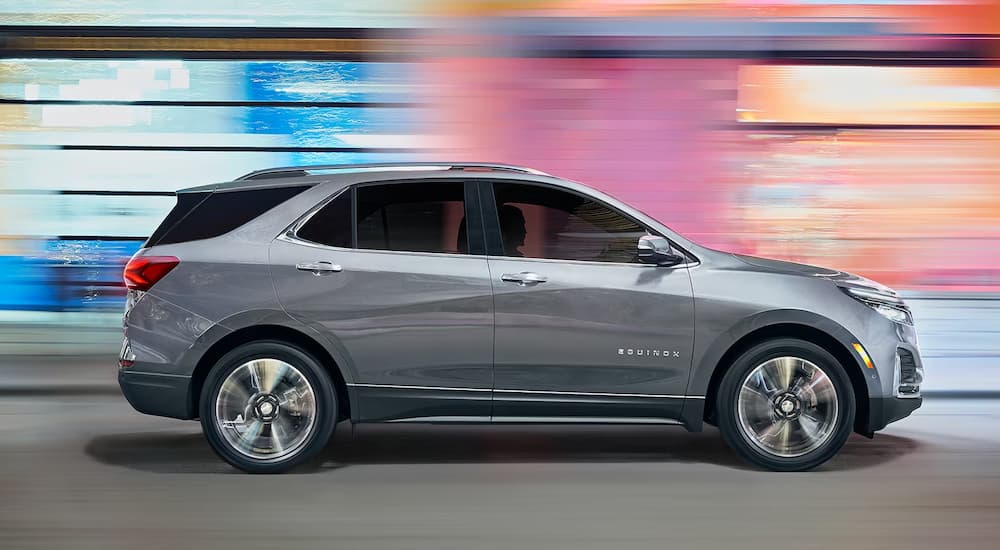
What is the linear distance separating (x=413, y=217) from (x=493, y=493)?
164 cm

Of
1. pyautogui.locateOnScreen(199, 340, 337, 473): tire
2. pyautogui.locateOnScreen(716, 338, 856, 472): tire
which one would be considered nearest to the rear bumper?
pyautogui.locateOnScreen(199, 340, 337, 473): tire

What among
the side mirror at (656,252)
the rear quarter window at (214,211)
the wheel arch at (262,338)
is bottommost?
the wheel arch at (262,338)

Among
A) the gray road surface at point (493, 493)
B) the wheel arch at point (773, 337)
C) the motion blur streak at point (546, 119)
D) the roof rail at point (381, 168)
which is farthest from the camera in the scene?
the motion blur streak at point (546, 119)

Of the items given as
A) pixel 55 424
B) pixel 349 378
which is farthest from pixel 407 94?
pixel 349 378

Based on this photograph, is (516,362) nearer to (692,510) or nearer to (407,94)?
(692,510)

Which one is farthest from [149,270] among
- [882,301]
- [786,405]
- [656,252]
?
[882,301]

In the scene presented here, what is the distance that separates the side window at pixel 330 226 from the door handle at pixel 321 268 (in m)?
0.14

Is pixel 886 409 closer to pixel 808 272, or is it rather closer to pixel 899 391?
pixel 899 391

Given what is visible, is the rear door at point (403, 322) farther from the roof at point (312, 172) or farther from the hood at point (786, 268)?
the hood at point (786, 268)

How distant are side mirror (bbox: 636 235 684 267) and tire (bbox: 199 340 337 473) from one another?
1.89 m

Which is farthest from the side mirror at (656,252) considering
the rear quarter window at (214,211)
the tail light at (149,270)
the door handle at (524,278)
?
the tail light at (149,270)

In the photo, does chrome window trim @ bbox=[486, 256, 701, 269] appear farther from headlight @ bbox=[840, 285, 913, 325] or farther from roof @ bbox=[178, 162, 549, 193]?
headlight @ bbox=[840, 285, 913, 325]

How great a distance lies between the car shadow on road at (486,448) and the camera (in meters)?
6.88

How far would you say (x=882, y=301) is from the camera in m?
6.71
